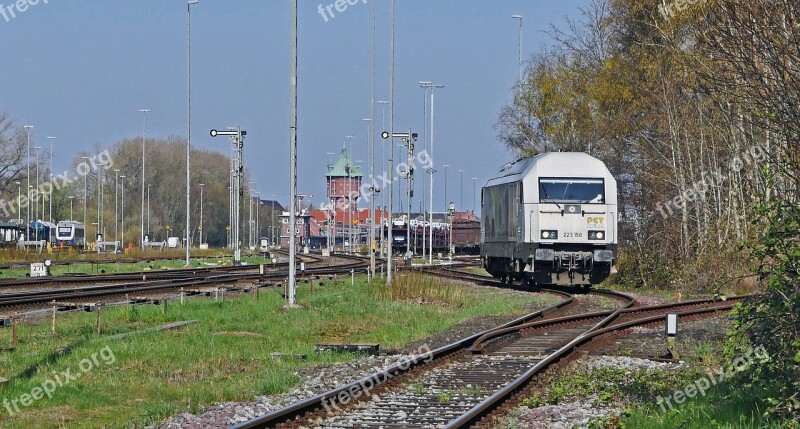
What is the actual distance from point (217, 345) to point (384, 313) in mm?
7574

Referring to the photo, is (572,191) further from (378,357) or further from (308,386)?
(308,386)

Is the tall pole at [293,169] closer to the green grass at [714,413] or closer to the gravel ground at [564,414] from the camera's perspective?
the gravel ground at [564,414]

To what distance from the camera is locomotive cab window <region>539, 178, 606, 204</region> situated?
3316 centimetres

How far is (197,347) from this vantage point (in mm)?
18172

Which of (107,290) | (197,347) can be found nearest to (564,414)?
(197,347)

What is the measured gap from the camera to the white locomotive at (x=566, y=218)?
33.0 metres

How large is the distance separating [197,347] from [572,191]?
17.4 meters

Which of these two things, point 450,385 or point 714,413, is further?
point 450,385

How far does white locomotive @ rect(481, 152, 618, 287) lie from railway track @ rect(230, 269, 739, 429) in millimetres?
10060

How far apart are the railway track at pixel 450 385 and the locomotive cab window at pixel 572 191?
10.4 m

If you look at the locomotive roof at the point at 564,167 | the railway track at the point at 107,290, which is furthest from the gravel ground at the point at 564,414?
the locomotive roof at the point at 564,167

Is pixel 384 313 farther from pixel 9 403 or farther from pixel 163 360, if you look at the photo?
pixel 9 403

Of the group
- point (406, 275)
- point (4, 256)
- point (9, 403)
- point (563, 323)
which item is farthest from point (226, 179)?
point (9, 403)

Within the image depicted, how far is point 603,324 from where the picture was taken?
73.9ft
